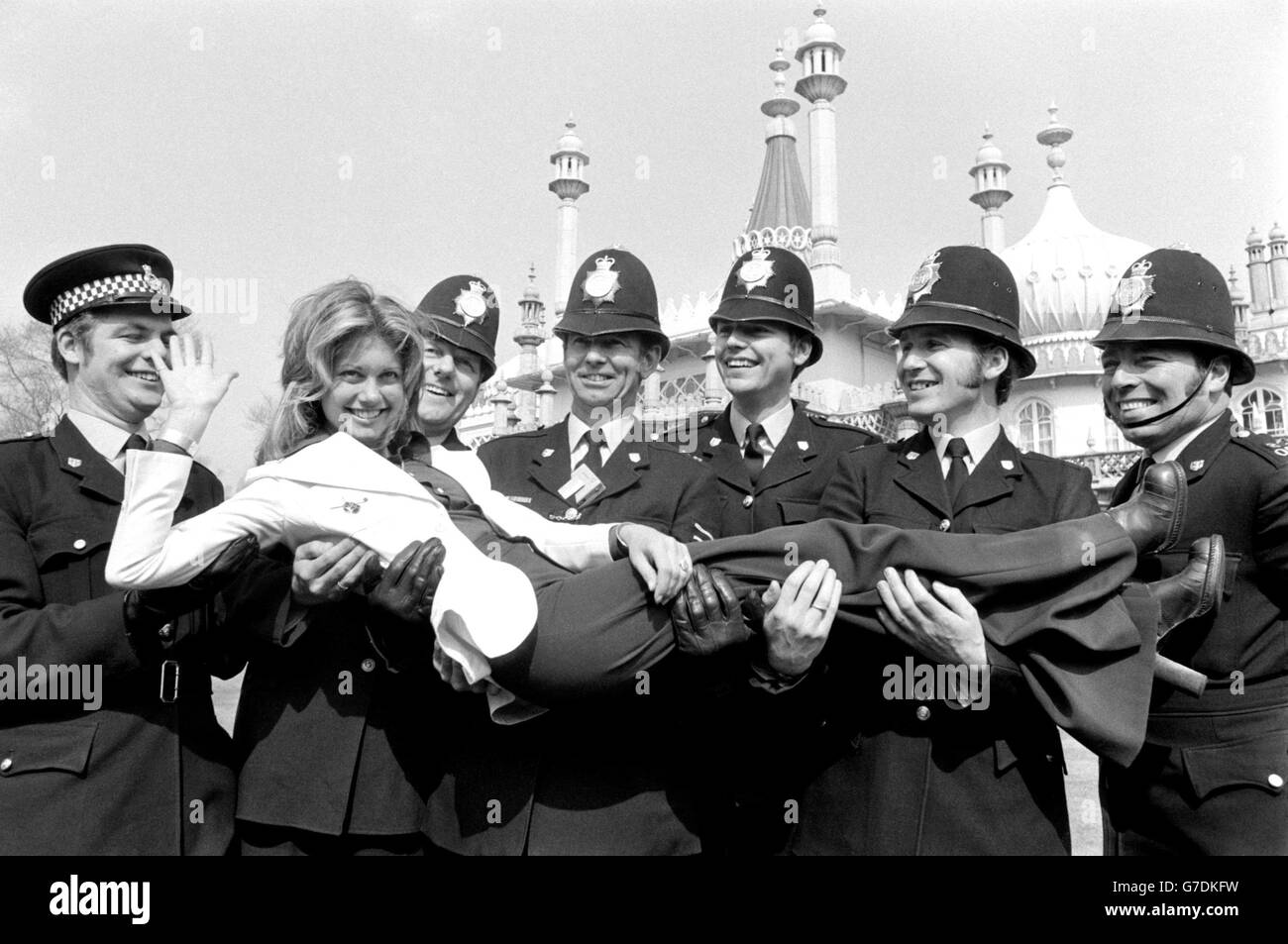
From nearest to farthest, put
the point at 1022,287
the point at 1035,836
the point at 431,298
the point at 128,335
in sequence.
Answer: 1. the point at 1035,836
2. the point at 128,335
3. the point at 431,298
4. the point at 1022,287

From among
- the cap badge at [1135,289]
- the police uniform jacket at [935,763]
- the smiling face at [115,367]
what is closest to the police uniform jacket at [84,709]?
the smiling face at [115,367]

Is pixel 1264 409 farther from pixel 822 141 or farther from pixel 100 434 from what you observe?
pixel 100 434

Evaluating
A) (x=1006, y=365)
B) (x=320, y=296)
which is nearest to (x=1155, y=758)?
(x=1006, y=365)

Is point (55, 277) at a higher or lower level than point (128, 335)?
higher

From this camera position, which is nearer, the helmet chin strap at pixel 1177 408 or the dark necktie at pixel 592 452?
the helmet chin strap at pixel 1177 408

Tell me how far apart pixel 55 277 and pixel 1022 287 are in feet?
105

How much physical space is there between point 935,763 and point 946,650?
16.9 inches

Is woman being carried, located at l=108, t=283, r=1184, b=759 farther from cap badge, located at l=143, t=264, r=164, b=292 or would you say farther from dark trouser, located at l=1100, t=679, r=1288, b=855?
dark trouser, located at l=1100, t=679, r=1288, b=855

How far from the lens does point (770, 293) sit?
14.3 ft

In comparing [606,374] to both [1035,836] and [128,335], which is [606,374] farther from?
[1035,836]

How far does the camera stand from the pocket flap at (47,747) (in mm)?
2691

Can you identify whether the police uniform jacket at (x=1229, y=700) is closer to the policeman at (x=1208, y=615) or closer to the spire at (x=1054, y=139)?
the policeman at (x=1208, y=615)

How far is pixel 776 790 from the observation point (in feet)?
10.9

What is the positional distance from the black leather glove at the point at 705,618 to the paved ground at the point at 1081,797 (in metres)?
2.97
